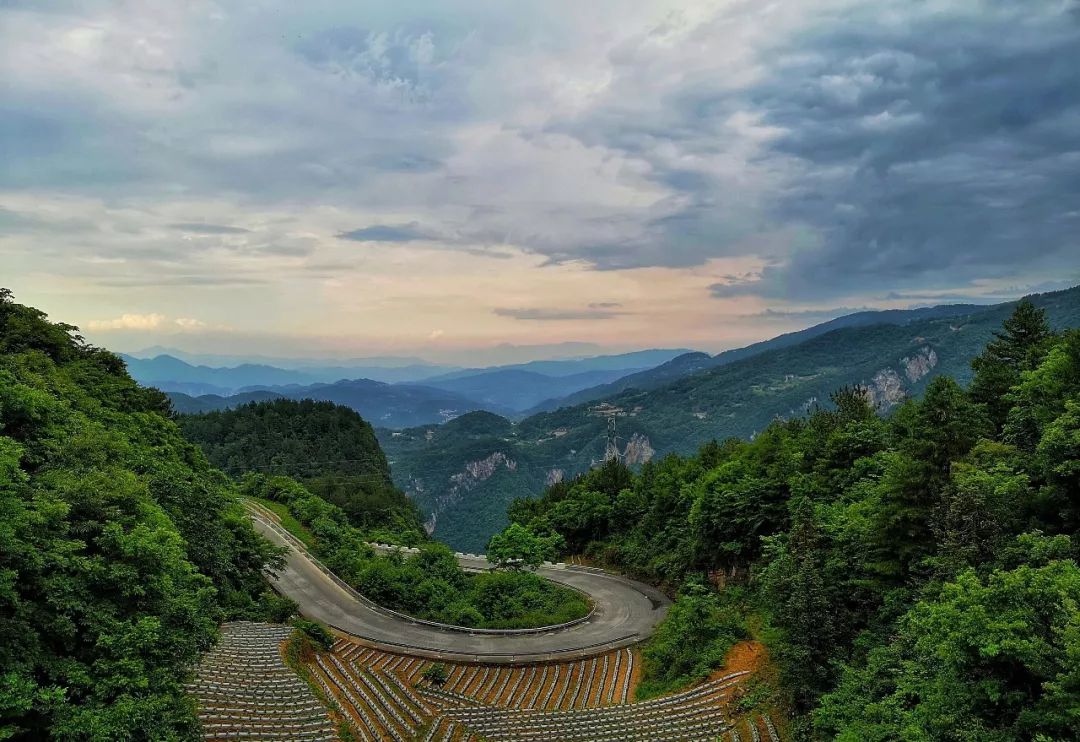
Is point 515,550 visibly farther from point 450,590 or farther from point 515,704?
point 515,704

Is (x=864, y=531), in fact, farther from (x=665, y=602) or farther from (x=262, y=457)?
(x=262, y=457)

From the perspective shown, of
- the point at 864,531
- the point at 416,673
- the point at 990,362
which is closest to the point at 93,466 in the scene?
the point at 416,673

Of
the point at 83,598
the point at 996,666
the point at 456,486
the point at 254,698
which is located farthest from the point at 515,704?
the point at 456,486

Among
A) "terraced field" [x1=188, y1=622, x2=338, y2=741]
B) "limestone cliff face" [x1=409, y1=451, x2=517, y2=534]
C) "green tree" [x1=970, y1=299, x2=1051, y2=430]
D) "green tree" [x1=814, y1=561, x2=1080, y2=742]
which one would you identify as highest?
"green tree" [x1=970, y1=299, x2=1051, y2=430]

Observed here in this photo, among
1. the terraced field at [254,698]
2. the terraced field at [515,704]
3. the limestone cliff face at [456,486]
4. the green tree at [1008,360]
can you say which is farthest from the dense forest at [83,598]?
the limestone cliff face at [456,486]

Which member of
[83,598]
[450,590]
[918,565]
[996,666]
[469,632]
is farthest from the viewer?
[450,590]

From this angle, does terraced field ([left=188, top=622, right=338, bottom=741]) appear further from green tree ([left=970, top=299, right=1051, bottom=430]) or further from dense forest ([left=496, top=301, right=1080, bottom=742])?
green tree ([left=970, top=299, right=1051, bottom=430])

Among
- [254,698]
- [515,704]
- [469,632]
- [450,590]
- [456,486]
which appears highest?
[254,698]

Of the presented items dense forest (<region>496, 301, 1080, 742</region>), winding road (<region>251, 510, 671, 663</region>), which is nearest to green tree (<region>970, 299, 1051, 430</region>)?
dense forest (<region>496, 301, 1080, 742</region>)
